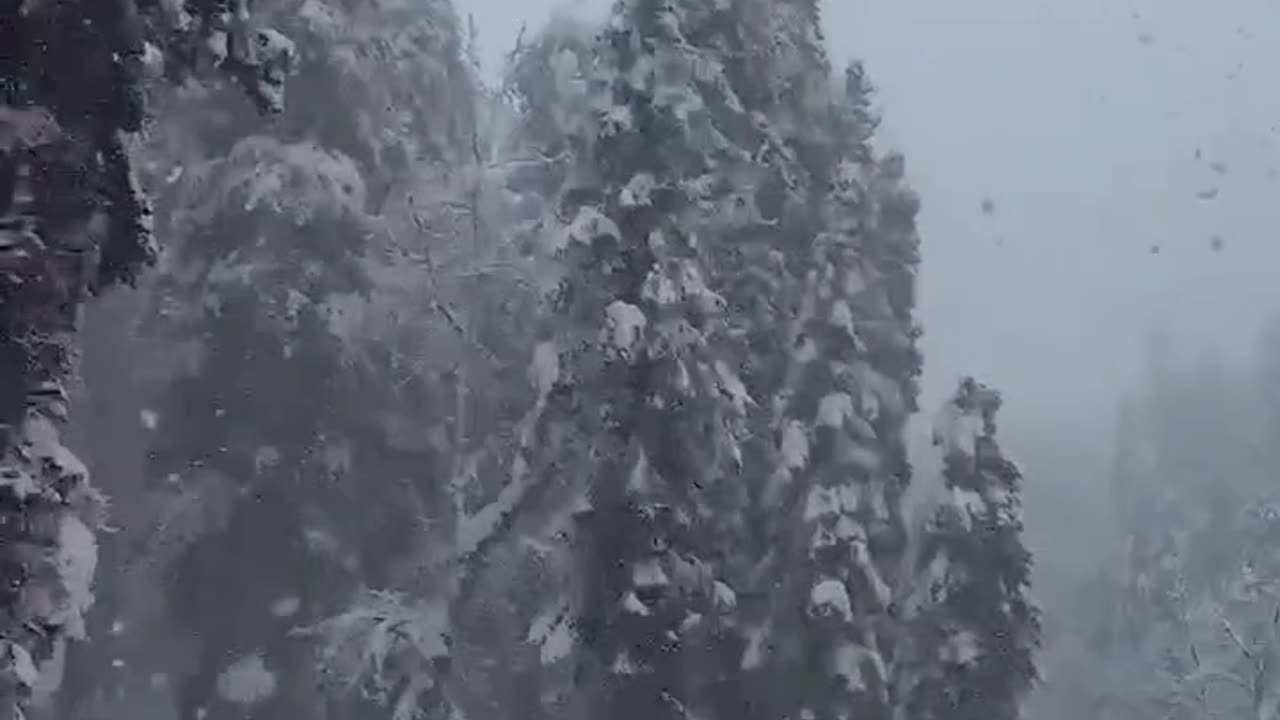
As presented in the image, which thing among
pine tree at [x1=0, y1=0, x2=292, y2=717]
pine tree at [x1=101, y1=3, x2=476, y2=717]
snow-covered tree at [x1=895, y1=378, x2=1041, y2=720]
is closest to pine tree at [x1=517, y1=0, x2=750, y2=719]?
pine tree at [x1=101, y1=3, x2=476, y2=717]

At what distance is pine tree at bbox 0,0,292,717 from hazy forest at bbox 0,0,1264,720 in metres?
4.17

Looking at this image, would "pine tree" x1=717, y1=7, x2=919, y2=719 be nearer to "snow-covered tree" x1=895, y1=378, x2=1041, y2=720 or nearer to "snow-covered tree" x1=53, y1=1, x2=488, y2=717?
"snow-covered tree" x1=895, y1=378, x2=1041, y2=720

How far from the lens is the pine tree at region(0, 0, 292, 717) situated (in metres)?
9.86

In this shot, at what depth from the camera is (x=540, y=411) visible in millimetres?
19438

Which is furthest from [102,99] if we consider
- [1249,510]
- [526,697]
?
[1249,510]

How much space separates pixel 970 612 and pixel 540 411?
30.7 feet

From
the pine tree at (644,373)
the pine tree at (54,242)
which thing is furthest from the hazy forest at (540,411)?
the pine tree at (54,242)

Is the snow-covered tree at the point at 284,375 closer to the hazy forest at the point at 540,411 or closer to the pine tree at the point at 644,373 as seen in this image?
the hazy forest at the point at 540,411

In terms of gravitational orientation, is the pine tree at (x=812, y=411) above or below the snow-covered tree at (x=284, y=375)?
above

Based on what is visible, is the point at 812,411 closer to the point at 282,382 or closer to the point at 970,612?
the point at 970,612

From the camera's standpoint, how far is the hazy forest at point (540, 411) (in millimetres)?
19156

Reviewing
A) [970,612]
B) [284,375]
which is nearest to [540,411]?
Answer: [284,375]

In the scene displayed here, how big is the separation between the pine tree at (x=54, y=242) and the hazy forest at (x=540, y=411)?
4169 mm

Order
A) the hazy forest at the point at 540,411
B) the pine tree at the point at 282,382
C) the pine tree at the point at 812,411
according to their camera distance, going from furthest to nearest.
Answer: the pine tree at the point at 812,411 < the pine tree at the point at 282,382 < the hazy forest at the point at 540,411
